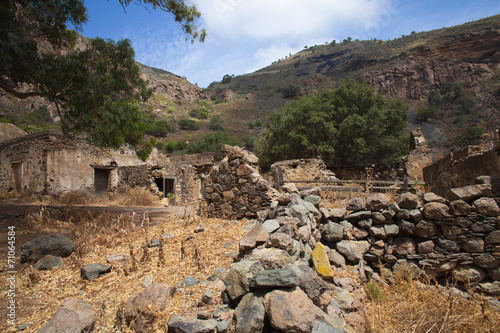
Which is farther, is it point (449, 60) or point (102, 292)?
point (449, 60)

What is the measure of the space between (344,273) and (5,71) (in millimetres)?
8436

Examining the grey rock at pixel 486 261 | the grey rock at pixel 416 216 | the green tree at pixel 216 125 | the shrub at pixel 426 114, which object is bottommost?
the grey rock at pixel 486 261

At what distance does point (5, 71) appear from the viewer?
614cm

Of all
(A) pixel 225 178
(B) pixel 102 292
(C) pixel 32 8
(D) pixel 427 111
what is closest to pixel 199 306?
(B) pixel 102 292

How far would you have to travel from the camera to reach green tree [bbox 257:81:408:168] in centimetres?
1650

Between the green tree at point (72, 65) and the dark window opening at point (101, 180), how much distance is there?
6.97m

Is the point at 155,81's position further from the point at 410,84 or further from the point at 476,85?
the point at 476,85

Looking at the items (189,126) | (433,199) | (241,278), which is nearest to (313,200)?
(433,199)

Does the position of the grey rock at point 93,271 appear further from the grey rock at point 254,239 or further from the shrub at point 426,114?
the shrub at point 426,114

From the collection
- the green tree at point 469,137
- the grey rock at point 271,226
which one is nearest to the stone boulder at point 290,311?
the grey rock at point 271,226

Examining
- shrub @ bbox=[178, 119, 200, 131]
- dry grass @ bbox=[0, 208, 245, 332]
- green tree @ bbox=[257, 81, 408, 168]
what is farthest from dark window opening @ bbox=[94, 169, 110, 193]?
shrub @ bbox=[178, 119, 200, 131]

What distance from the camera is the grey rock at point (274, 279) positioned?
190 centimetres

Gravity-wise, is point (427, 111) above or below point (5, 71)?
above

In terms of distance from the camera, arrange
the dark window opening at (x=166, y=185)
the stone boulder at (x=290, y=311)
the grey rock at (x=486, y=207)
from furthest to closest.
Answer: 1. the dark window opening at (x=166, y=185)
2. the grey rock at (x=486, y=207)
3. the stone boulder at (x=290, y=311)
